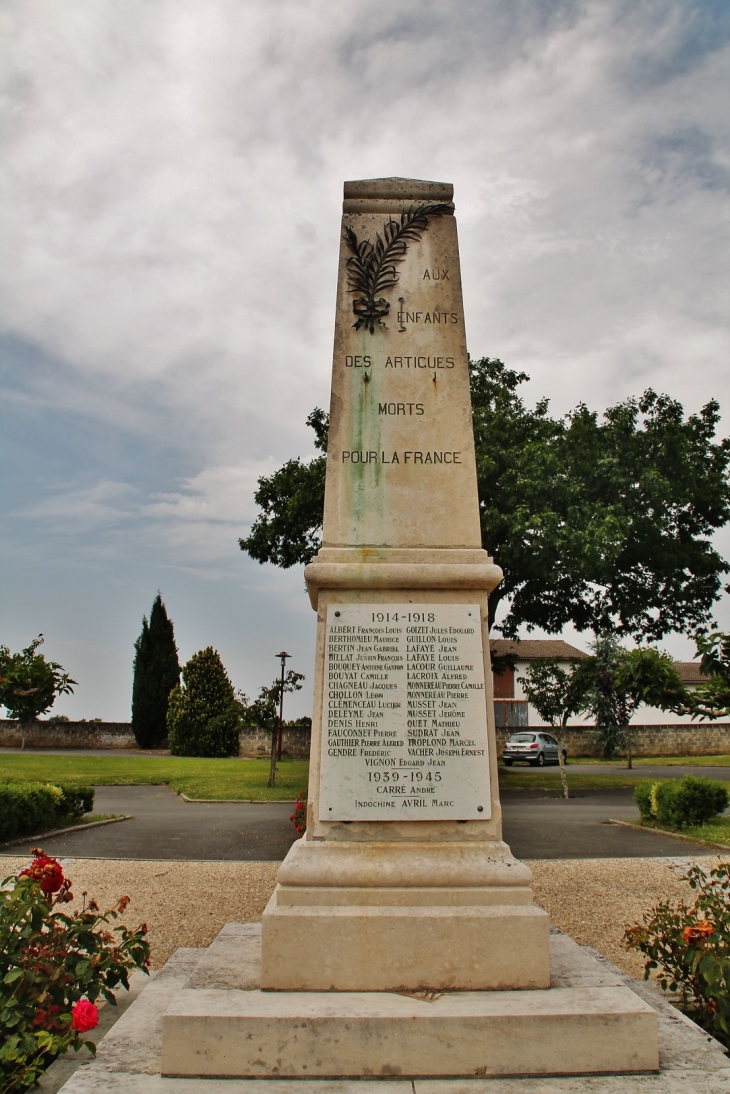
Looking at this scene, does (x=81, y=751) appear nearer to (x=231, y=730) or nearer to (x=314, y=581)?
(x=231, y=730)

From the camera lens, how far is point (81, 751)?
121ft

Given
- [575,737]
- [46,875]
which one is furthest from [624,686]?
[575,737]

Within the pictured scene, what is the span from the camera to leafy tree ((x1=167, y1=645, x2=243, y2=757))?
1293 inches

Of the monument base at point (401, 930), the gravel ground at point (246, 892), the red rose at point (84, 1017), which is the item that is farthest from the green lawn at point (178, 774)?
the red rose at point (84, 1017)

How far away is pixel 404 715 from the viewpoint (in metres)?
3.91

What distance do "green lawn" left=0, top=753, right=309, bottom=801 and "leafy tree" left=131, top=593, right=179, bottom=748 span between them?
396 inches

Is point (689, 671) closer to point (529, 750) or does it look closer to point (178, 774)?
point (529, 750)

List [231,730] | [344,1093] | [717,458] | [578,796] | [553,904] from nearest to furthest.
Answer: [344,1093], [553,904], [578,796], [717,458], [231,730]

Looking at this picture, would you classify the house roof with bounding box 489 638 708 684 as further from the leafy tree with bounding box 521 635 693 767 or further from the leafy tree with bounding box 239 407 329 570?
the leafy tree with bounding box 239 407 329 570

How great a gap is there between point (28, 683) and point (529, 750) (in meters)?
26.2

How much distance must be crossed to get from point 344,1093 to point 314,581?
2.15 meters

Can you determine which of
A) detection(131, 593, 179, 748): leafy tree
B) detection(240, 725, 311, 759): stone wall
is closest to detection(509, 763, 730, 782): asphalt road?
detection(240, 725, 311, 759): stone wall

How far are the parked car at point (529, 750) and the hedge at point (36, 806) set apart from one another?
23.2 metres

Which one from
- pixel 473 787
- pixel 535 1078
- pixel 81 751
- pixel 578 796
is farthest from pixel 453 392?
pixel 81 751
